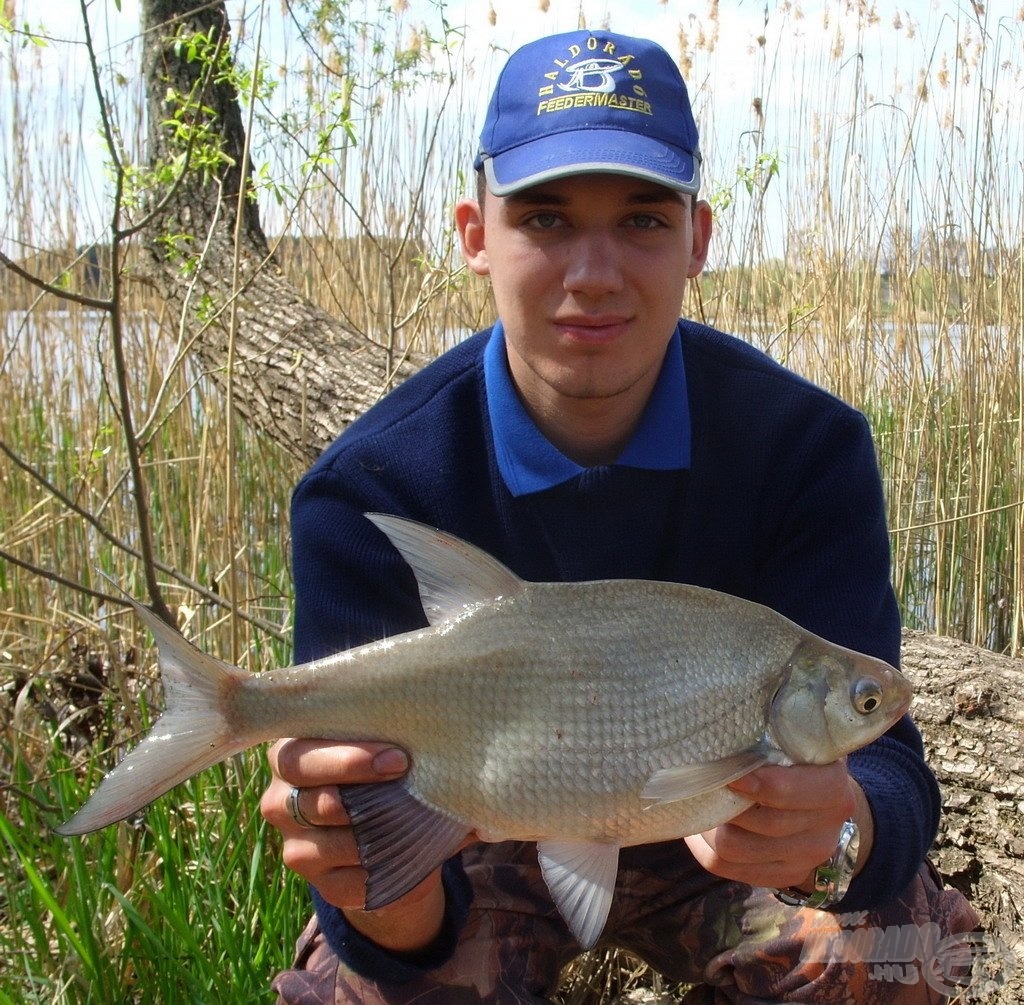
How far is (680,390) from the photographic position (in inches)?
78.2

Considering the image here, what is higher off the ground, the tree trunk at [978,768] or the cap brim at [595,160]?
A: the cap brim at [595,160]

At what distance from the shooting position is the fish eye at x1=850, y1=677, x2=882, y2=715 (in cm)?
141

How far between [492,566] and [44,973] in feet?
4.60

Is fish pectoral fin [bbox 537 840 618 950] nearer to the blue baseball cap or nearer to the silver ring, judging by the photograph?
the silver ring

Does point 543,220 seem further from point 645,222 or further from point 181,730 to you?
→ point 181,730

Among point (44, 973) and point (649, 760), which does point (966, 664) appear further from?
point (44, 973)

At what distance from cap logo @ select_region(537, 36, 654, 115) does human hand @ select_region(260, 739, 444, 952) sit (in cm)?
108

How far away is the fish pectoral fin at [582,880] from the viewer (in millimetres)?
1470

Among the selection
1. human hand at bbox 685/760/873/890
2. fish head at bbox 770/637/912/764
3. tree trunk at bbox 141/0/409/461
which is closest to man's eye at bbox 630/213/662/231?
fish head at bbox 770/637/912/764

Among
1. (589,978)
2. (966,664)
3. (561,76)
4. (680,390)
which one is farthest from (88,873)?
(966,664)

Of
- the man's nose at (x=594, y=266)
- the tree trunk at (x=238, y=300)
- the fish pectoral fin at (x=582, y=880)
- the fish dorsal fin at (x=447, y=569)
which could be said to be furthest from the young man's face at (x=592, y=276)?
the tree trunk at (x=238, y=300)

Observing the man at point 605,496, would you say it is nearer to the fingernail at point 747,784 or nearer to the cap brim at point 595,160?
the cap brim at point 595,160

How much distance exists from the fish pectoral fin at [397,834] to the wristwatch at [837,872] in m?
0.59

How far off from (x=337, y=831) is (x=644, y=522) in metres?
0.70
